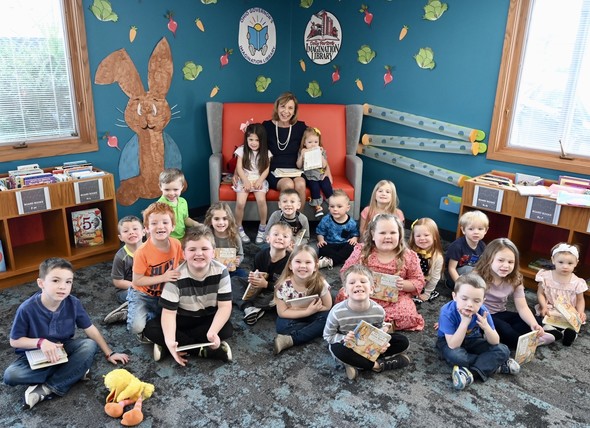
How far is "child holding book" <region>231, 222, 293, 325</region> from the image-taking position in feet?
10.3

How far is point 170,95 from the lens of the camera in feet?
15.3

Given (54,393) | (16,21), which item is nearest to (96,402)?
(54,393)

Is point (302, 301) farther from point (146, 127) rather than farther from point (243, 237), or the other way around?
point (146, 127)

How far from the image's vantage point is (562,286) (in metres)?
3.03

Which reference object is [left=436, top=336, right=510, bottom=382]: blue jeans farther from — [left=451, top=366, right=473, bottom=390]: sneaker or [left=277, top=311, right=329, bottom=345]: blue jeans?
[left=277, top=311, right=329, bottom=345]: blue jeans

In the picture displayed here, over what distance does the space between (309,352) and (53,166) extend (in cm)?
262

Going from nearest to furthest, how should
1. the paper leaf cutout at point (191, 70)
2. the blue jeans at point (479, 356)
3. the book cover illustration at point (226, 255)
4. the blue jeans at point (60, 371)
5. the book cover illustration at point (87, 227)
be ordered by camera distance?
the blue jeans at point (60, 371)
the blue jeans at point (479, 356)
the book cover illustration at point (226, 255)
the book cover illustration at point (87, 227)
the paper leaf cutout at point (191, 70)

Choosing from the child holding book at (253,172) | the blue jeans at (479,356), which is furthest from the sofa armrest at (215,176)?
the blue jeans at (479,356)

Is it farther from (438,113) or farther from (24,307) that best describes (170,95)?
(24,307)

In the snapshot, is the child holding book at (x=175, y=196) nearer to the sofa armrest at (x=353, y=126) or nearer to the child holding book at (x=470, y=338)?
the sofa armrest at (x=353, y=126)

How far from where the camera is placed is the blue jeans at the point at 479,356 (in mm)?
2555

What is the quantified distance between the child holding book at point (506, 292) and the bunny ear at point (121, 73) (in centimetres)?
323

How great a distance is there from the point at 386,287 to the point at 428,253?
0.63 m

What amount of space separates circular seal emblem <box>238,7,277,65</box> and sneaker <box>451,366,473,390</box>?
12.6 ft
